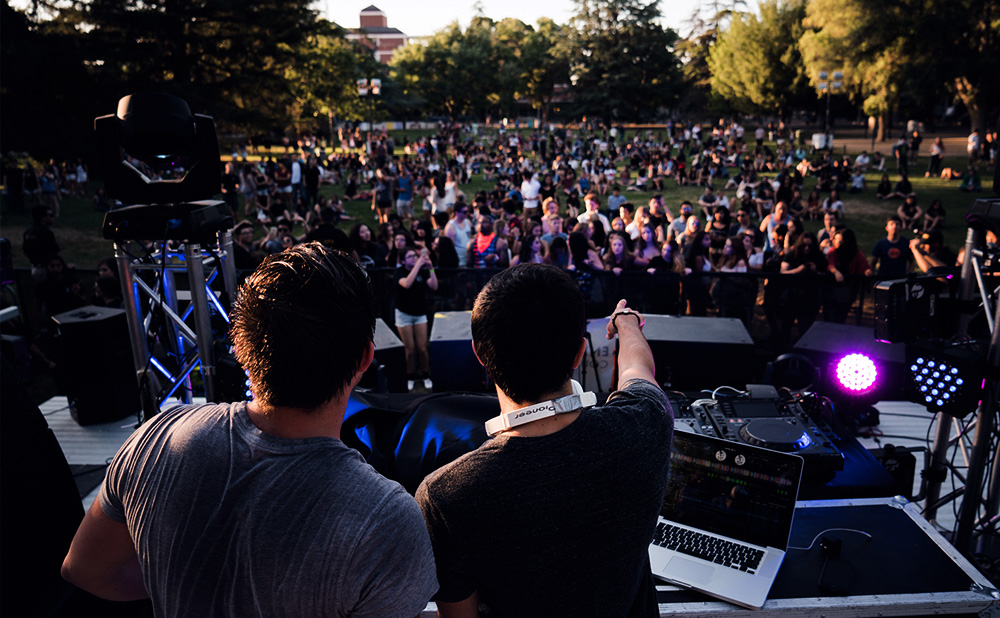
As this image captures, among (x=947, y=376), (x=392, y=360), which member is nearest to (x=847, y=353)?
(x=947, y=376)

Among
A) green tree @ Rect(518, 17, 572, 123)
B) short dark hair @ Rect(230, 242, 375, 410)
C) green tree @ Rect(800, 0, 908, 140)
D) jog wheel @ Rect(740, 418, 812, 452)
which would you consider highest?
green tree @ Rect(518, 17, 572, 123)

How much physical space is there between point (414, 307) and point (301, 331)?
611 cm

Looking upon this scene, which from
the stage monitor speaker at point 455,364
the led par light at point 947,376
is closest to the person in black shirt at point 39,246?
the stage monitor speaker at point 455,364

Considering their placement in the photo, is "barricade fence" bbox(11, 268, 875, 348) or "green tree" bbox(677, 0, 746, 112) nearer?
"barricade fence" bbox(11, 268, 875, 348)

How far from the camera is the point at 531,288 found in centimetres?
151

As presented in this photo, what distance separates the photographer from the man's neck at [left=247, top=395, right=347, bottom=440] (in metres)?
1.31

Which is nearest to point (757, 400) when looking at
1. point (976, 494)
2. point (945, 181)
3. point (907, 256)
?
point (976, 494)

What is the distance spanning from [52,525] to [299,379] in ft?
4.82

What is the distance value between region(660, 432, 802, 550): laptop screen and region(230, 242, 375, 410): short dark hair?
171 cm

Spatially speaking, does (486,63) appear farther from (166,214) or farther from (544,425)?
(544,425)

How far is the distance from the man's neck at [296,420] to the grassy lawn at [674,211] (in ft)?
49.8

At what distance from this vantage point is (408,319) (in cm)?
739

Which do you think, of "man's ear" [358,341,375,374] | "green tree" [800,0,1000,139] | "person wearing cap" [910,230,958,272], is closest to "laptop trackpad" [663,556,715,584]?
"man's ear" [358,341,375,374]

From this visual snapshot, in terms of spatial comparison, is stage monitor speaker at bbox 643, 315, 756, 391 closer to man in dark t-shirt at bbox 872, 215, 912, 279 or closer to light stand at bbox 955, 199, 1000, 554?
light stand at bbox 955, 199, 1000, 554
